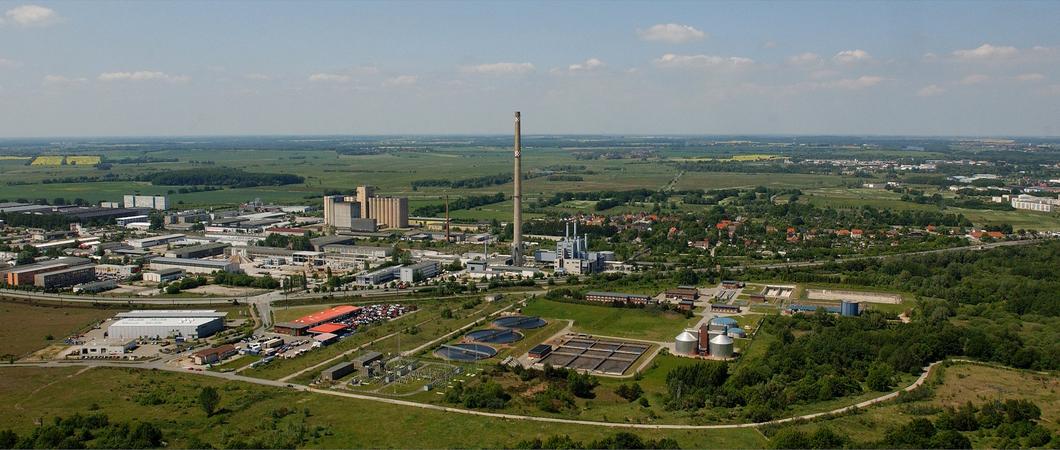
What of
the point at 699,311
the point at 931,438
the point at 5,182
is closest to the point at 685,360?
the point at 699,311

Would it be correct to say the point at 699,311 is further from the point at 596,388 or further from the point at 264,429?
the point at 264,429

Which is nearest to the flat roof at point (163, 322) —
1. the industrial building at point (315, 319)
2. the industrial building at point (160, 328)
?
the industrial building at point (160, 328)

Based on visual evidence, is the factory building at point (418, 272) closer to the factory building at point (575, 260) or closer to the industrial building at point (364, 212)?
the factory building at point (575, 260)

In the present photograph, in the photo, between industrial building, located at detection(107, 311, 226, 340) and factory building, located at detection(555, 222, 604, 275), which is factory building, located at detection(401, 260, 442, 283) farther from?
industrial building, located at detection(107, 311, 226, 340)

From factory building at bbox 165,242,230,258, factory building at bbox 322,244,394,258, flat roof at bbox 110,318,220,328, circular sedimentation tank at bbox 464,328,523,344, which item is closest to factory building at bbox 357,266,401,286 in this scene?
factory building at bbox 322,244,394,258

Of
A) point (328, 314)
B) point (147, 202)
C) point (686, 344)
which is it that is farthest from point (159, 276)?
point (147, 202)

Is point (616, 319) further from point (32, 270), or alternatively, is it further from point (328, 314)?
point (32, 270)
